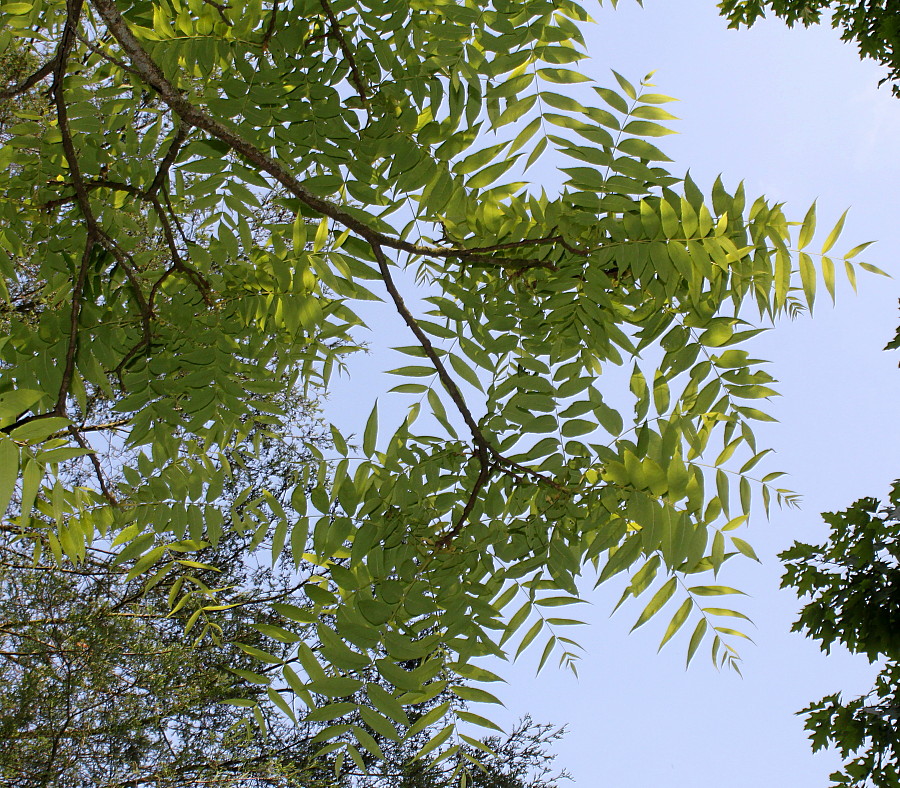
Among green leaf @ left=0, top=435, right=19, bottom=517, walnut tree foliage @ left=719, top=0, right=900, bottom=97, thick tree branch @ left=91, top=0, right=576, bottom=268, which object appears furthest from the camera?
walnut tree foliage @ left=719, top=0, right=900, bottom=97

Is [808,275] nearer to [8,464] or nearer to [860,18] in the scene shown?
[8,464]

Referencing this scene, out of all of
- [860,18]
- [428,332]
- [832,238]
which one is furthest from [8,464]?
[860,18]

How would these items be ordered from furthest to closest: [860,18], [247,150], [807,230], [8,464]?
[860,18] < [247,150] < [807,230] < [8,464]

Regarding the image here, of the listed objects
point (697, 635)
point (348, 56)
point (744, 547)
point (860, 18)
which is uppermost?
point (860, 18)

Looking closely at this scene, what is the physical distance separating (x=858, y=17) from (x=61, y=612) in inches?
294

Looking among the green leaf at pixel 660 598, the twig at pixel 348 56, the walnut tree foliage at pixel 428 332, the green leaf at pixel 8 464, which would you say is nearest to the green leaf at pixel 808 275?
the walnut tree foliage at pixel 428 332

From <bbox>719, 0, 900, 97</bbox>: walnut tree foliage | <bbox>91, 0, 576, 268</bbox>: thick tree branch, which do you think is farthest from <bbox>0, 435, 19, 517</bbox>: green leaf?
<bbox>719, 0, 900, 97</bbox>: walnut tree foliage

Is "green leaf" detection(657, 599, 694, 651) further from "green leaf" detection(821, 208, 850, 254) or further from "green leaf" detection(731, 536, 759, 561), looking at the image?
"green leaf" detection(821, 208, 850, 254)

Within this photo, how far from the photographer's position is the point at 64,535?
1287 mm

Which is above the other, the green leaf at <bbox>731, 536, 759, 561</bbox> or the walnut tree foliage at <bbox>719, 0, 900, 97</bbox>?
the walnut tree foliage at <bbox>719, 0, 900, 97</bbox>

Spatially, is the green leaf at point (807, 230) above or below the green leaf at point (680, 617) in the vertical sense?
above

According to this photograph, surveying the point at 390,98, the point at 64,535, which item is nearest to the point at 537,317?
the point at 390,98

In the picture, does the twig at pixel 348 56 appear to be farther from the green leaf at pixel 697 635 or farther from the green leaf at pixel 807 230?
the green leaf at pixel 697 635

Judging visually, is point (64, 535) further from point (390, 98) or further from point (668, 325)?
point (668, 325)
